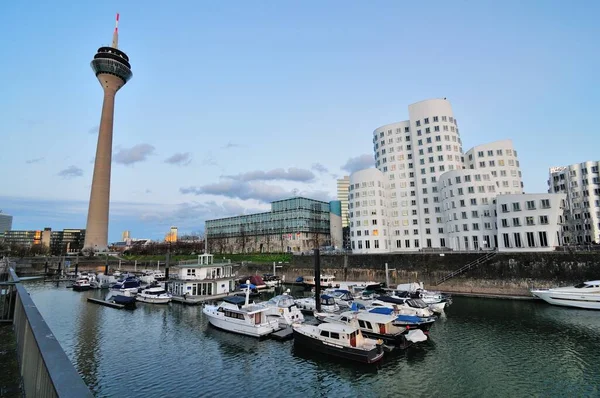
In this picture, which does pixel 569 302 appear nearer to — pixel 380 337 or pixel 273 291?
pixel 380 337

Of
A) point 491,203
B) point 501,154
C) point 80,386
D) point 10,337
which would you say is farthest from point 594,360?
point 501,154

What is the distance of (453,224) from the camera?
84.4 meters

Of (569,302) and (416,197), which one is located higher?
(416,197)

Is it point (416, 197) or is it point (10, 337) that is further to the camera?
point (416, 197)

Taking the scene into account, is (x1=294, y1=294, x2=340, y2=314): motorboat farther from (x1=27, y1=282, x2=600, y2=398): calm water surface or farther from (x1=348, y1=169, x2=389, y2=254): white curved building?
(x1=348, y1=169, x2=389, y2=254): white curved building

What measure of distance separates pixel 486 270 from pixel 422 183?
4128cm

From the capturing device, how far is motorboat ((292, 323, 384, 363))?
29.8 m

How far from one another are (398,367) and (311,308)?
917 inches

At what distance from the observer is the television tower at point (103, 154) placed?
153875mm

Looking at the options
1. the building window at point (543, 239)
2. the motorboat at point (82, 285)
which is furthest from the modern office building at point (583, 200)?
the motorboat at point (82, 285)

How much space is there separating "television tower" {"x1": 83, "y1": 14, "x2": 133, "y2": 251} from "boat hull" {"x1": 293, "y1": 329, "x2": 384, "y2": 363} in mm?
153179

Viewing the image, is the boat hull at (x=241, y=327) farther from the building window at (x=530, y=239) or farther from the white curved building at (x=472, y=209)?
the white curved building at (x=472, y=209)

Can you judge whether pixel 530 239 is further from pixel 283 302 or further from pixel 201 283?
pixel 201 283

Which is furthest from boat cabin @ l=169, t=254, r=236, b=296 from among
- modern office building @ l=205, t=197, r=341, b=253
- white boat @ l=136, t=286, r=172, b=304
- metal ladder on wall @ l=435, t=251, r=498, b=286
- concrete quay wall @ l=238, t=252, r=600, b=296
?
modern office building @ l=205, t=197, r=341, b=253
